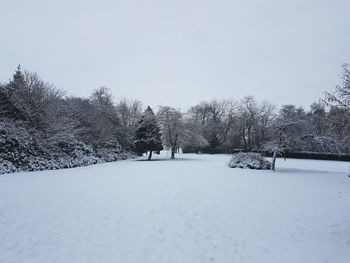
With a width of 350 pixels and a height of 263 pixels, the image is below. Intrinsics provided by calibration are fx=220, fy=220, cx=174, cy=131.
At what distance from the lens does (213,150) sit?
46.5 m

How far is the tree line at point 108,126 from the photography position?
44.5 feet

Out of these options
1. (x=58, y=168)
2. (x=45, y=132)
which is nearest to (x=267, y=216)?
(x=58, y=168)

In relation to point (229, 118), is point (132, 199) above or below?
below

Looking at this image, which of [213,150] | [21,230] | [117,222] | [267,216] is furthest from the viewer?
[213,150]

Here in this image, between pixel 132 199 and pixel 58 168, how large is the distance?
470 inches

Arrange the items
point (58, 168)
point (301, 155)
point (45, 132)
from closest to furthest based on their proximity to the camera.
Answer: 1. point (58, 168)
2. point (45, 132)
3. point (301, 155)

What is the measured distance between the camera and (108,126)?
1148 inches

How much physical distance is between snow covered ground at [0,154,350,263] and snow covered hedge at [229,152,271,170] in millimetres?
8892

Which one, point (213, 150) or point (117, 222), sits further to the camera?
point (213, 150)

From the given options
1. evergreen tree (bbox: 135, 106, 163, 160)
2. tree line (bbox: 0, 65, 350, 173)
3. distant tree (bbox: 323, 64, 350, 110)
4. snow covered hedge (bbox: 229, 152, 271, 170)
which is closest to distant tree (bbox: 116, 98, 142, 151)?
tree line (bbox: 0, 65, 350, 173)

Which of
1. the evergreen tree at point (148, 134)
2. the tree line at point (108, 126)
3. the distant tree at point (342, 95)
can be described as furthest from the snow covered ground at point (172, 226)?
the evergreen tree at point (148, 134)

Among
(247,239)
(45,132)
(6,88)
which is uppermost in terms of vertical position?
(6,88)

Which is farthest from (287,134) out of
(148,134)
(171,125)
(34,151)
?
(34,151)

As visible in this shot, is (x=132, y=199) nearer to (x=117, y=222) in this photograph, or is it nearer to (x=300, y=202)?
(x=117, y=222)
